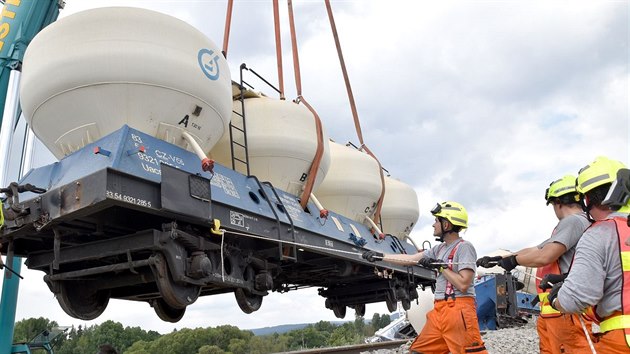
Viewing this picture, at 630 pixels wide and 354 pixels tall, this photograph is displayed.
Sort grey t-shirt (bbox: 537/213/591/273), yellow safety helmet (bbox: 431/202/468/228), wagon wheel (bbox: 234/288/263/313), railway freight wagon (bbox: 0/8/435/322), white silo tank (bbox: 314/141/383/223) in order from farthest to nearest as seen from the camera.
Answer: white silo tank (bbox: 314/141/383/223), wagon wheel (bbox: 234/288/263/313), yellow safety helmet (bbox: 431/202/468/228), railway freight wagon (bbox: 0/8/435/322), grey t-shirt (bbox: 537/213/591/273)

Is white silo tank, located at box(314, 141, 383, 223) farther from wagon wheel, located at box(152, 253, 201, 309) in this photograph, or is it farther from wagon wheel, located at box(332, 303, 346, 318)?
wagon wheel, located at box(152, 253, 201, 309)

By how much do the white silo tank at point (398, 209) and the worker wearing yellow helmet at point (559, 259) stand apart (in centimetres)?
561

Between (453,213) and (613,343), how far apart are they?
2.59m

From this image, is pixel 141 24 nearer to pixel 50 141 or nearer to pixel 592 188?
pixel 50 141

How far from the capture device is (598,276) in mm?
2527

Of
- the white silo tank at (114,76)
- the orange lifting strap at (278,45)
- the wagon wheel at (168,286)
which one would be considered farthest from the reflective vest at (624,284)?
the orange lifting strap at (278,45)

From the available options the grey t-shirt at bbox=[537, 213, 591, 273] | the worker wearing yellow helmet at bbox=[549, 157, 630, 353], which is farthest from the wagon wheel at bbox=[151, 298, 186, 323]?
the worker wearing yellow helmet at bbox=[549, 157, 630, 353]

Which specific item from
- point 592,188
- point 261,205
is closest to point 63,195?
point 261,205

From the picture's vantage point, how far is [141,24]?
4777 millimetres

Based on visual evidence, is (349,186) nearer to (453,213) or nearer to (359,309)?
(359,309)

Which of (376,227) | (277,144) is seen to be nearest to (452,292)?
(277,144)

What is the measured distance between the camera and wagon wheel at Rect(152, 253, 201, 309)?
445cm

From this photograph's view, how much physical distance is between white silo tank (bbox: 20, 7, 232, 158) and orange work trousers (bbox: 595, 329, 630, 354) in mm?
3837

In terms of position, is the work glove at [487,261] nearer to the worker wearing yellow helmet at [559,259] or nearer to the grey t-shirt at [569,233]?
the worker wearing yellow helmet at [559,259]
